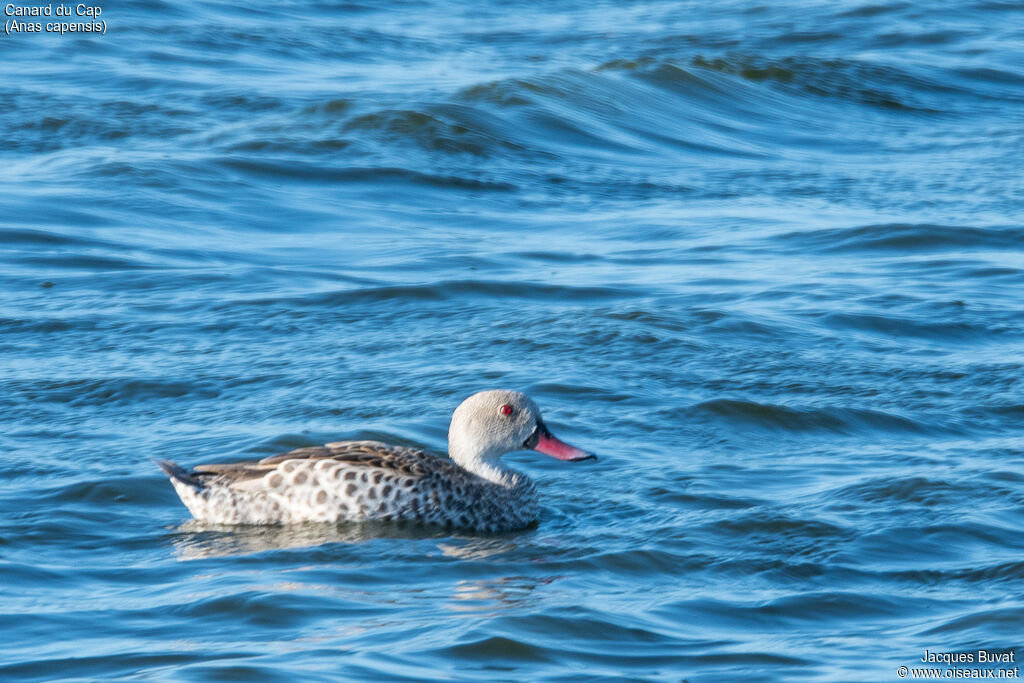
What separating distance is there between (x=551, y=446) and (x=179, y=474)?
187 centimetres

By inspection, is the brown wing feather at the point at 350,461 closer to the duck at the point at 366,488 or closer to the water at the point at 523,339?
the duck at the point at 366,488

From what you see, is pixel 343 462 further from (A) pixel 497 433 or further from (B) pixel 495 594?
(B) pixel 495 594

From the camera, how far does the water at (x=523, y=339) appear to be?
269 inches

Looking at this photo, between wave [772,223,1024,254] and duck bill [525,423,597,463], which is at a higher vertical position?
duck bill [525,423,597,463]

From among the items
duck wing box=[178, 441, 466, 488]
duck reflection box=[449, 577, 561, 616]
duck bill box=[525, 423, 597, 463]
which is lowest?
duck reflection box=[449, 577, 561, 616]

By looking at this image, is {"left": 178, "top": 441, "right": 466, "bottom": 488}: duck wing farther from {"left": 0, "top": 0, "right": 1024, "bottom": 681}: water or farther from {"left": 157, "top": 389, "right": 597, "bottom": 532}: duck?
{"left": 0, "top": 0, "right": 1024, "bottom": 681}: water

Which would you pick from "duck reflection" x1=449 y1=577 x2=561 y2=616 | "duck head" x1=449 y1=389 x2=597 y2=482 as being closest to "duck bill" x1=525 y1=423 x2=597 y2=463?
"duck head" x1=449 y1=389 x2=597 y2=482

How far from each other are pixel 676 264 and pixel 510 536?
5.42 metres

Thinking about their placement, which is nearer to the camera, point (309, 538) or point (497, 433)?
point (309, 538)

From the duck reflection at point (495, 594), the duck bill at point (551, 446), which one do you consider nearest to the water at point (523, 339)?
the duck reflection at point (495, 594)

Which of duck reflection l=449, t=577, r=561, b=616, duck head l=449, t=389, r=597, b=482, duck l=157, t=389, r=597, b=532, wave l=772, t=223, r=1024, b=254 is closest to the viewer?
duck reflection l=449, t=577, r=561, b=616

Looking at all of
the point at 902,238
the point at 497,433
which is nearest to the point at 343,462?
the point at 497,433

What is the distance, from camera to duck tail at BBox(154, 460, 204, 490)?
26.2ft

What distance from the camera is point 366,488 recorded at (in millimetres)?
8172
